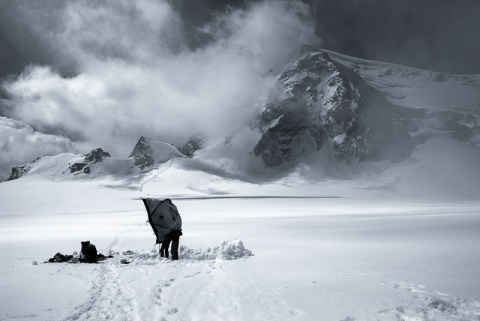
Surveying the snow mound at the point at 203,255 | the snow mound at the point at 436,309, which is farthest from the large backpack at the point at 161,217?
the snow mound at the point at 436,309

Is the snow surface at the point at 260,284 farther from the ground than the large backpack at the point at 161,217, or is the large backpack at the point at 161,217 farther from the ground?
the large backpack at the point at 161,217

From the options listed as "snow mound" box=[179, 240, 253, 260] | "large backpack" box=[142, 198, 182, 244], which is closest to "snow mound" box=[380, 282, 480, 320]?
"snow mound" box=[179, 240, 253, 260]

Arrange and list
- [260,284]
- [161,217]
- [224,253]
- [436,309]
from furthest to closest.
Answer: [161,217] → [224,253] → [260,284] → [436,309]

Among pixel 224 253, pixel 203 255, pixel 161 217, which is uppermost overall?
pixel 161 217

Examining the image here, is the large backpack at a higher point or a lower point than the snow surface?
higher

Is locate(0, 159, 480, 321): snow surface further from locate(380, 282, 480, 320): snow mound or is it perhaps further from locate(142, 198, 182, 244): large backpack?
locate(142, 198, 182, 244): large backpack

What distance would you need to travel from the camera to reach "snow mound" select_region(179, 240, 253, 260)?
14.7m

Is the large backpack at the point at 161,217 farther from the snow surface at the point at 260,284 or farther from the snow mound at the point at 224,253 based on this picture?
the snow mound at the point at 224,253

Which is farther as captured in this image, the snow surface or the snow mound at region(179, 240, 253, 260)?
the snow mound at region(179, 240, 253, 260)

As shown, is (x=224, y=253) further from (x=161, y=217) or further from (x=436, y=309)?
(x=436, y=309)

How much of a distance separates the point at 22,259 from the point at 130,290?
9125mm

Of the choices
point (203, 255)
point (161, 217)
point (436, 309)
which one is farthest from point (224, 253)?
point (436, 309)

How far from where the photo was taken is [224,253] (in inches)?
581

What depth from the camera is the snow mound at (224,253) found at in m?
14.7
